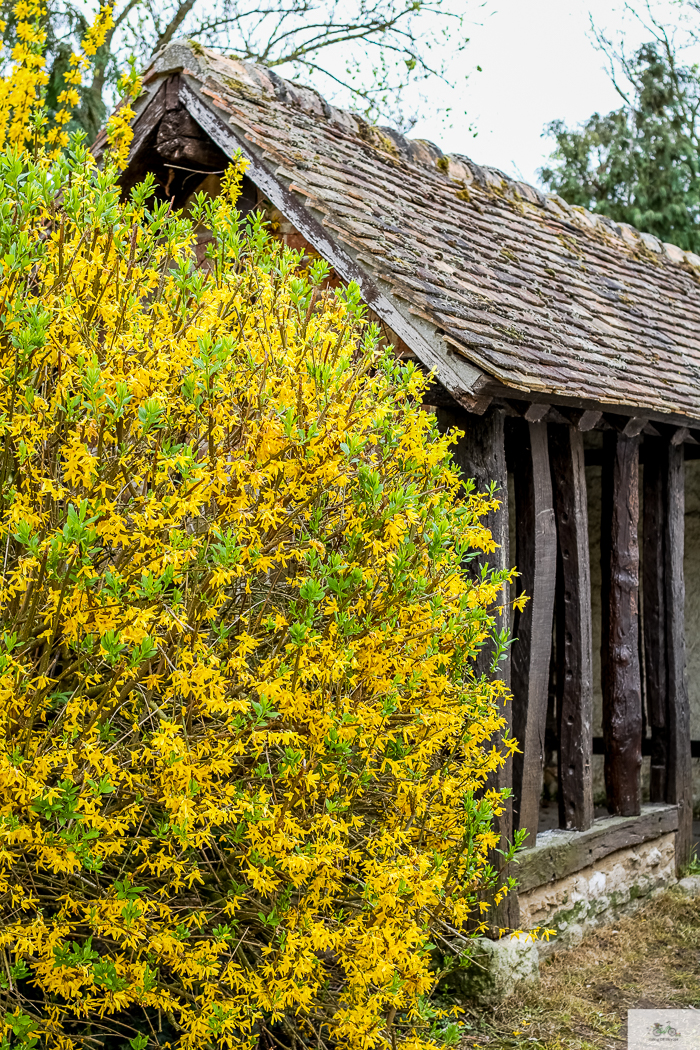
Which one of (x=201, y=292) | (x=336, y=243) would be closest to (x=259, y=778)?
(x=201, y=292)

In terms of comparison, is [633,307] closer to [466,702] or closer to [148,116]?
[148,116]

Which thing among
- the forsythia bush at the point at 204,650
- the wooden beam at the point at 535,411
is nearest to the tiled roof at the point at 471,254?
the wooden beam at the point at 535,411

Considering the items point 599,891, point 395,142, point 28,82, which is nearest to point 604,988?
point 599,891

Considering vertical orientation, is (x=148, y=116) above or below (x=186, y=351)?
above

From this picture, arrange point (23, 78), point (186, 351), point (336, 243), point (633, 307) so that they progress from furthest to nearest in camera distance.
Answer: point (633, 307)
point (336, 243)
point (23, 78)
point (186, 351)

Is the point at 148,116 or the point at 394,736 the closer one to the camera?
the point at 394,736

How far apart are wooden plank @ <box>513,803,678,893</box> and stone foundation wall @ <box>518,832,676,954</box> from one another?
5 centimetres

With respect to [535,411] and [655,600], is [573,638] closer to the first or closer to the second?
[655,600]

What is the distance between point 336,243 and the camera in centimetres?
473

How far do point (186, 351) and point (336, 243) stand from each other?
6.65ft

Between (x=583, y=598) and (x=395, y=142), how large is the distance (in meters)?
3.35

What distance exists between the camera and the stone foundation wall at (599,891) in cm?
484

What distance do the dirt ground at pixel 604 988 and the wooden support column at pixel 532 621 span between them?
0.65m

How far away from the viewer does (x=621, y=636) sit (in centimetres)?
570
